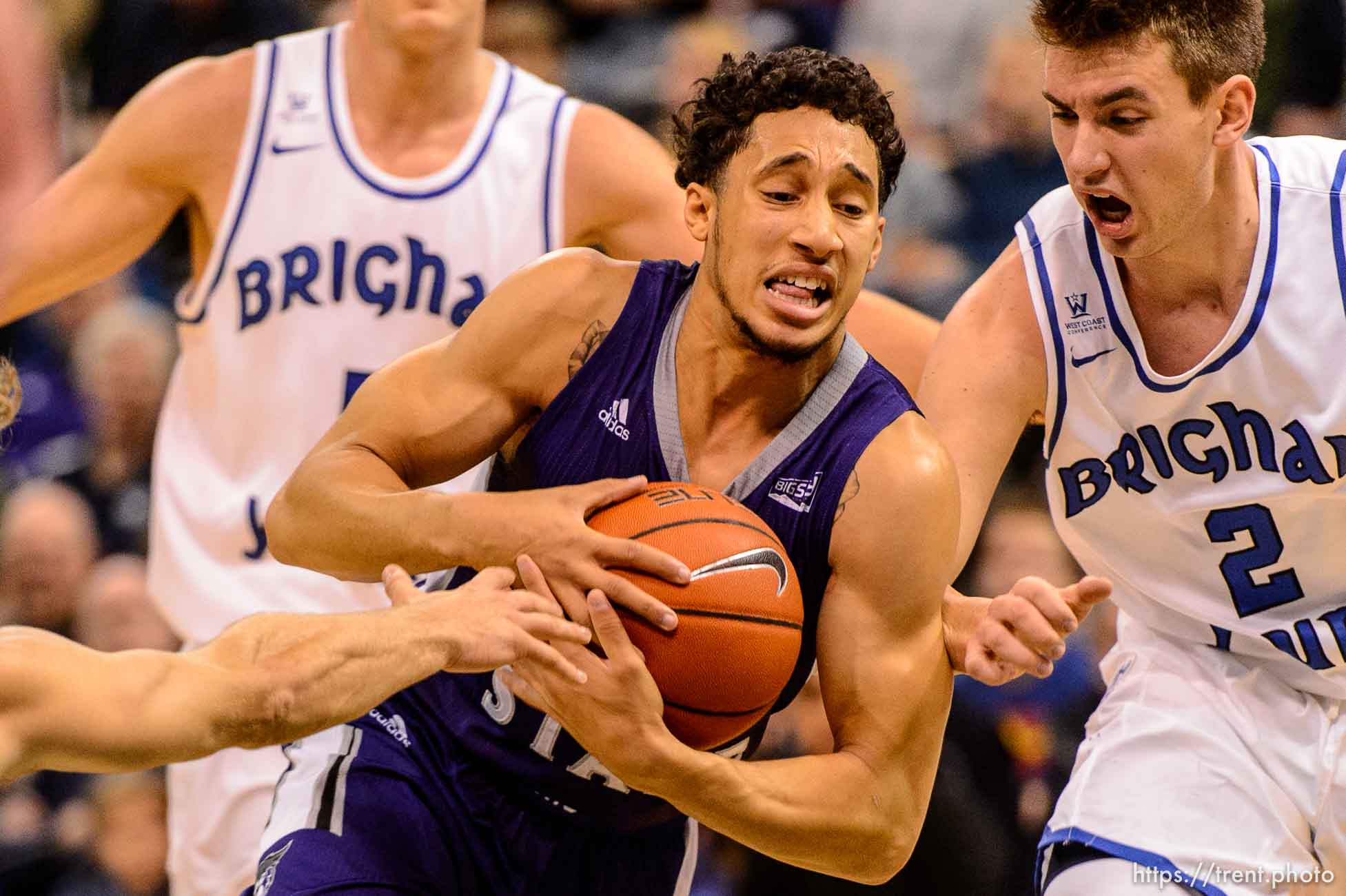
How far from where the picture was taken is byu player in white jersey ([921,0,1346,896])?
3.59 m

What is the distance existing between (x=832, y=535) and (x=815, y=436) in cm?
21

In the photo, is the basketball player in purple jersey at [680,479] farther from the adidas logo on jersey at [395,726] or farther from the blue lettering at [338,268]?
the blue lettering at [338,268]

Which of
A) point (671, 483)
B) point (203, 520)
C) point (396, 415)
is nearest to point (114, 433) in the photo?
point (203, 520)

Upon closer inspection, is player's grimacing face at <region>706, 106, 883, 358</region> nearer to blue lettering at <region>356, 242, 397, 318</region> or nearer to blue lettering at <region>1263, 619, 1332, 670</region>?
blue lettering at <region>1263, 619, 1332, 670</region>

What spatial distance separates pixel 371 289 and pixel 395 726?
146 cm

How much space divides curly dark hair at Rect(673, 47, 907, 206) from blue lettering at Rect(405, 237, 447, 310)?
116 cm

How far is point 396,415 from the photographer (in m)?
3.71

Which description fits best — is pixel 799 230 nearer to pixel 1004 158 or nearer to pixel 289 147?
pixel 289 147

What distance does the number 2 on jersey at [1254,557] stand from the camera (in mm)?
3807

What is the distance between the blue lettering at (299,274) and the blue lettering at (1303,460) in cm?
251

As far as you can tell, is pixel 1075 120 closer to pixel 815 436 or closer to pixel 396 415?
pixel 815 436

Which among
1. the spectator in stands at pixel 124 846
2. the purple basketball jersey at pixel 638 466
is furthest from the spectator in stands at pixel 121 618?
the purple basketball jersey at pixel 638 466

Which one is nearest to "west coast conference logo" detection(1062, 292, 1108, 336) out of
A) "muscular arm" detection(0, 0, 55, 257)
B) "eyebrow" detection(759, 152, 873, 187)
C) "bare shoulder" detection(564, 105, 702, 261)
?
"eyebrow" detection(759, 152, 873, 187)

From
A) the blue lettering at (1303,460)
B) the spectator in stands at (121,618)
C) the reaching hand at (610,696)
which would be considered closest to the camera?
the reaching hand at (610,696)
